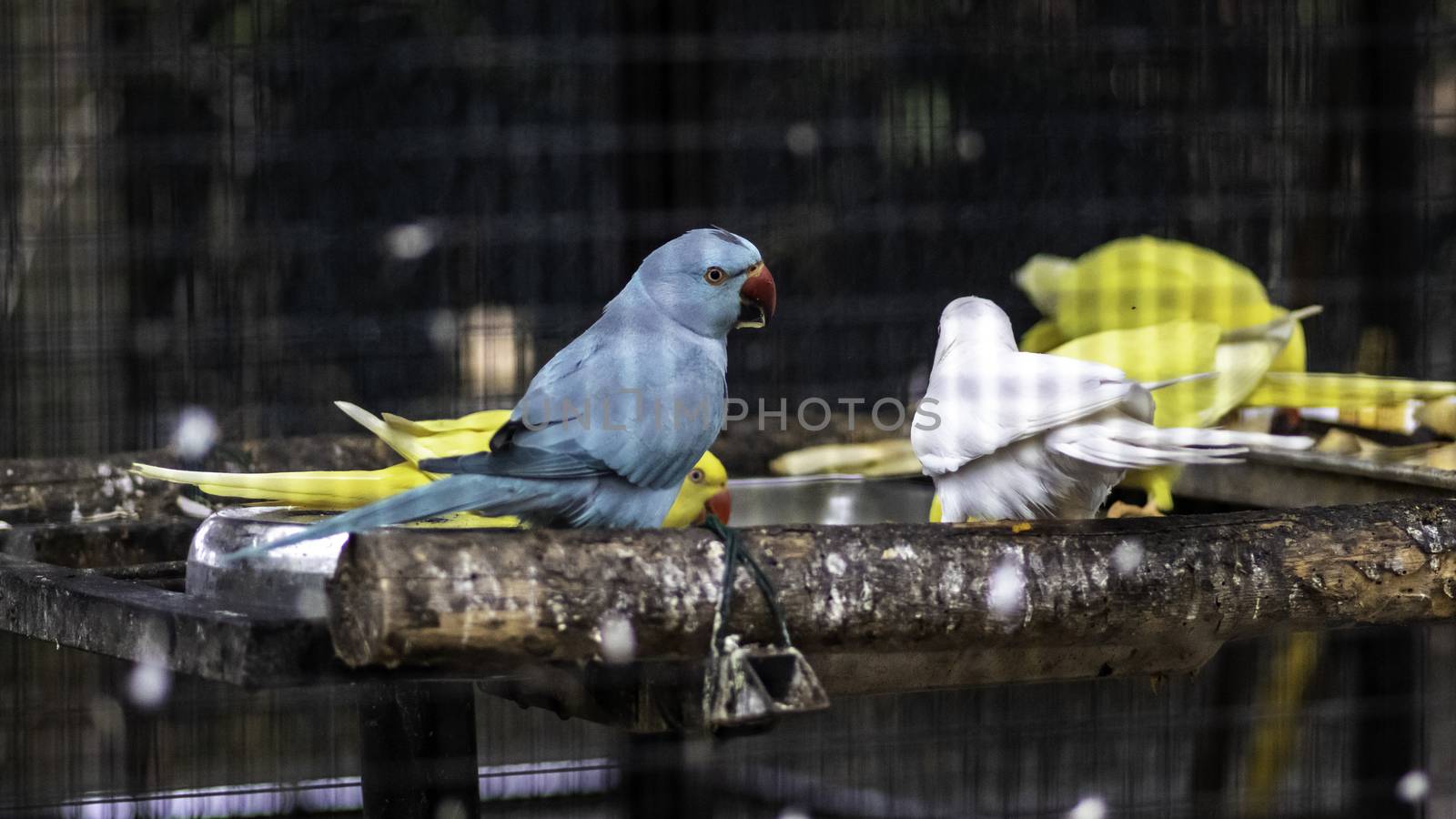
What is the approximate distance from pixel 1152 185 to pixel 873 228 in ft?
1.06

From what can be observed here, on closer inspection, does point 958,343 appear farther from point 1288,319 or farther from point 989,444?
point 1288,319

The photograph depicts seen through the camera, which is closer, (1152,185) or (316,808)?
(1152,185)

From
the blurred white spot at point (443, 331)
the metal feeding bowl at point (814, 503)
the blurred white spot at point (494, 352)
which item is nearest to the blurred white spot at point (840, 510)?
the metal feeding bowl at point (814, 503)

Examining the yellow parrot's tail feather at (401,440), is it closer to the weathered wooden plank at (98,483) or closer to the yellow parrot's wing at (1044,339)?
the weathered wooden plank at (98,483)

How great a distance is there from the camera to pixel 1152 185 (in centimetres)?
155

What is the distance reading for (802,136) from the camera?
63.1 inches

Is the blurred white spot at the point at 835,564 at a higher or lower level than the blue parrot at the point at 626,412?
lower

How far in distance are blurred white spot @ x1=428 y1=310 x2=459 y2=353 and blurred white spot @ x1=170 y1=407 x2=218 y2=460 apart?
0.26m

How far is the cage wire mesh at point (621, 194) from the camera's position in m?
1.53

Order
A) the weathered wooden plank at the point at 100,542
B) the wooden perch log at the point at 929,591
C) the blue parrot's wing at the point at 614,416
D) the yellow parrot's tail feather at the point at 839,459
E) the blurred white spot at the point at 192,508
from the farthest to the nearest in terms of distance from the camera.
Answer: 1. the yellow parrot's tail feather at the point at 839,459
2. the blurred white spot at the point at 192,508
3. the weathered wooden plank at the point at 100,542
4. the blue parrot's wing at the point at 614,416
5. the wooden perch log at the point at 929,591

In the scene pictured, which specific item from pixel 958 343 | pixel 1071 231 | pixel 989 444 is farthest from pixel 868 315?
pixel 989 444

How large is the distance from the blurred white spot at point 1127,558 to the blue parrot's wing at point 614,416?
0.86 feet

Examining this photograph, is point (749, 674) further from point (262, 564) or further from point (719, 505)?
point (719, 505)

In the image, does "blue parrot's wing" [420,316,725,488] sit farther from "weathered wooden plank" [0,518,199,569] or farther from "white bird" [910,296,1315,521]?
"weathered wooden plank" [0,518,199,569]
